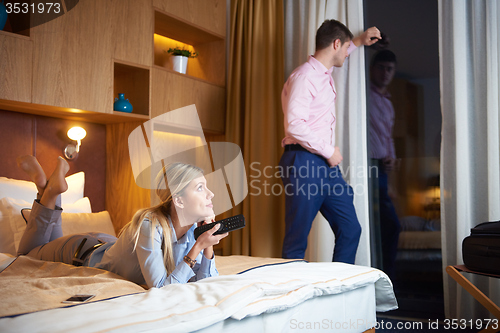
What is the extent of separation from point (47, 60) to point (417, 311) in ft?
8.95

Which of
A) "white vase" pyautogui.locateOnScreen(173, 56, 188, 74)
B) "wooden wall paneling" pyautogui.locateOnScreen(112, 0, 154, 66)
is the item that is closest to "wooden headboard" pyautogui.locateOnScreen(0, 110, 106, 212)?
"wooden wall paneling" pyautogui.locateOnScreen(112, 0, 154, 66)

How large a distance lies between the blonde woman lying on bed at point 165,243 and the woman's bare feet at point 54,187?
316 millimetres

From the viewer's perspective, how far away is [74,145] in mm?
2938

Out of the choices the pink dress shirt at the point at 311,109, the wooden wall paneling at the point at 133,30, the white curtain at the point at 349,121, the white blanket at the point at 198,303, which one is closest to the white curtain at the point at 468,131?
the white curtain at the point at 349,121

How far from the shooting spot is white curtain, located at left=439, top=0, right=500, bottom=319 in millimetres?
2475

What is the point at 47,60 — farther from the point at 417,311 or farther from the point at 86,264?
the point at 417,311

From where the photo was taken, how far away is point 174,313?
1.01m

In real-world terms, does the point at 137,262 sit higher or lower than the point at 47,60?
lower

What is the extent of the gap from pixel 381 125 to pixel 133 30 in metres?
1.82

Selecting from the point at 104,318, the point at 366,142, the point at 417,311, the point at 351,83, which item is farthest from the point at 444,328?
the point at 104,318

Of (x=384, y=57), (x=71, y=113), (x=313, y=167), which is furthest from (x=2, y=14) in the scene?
(x=384, y=57)

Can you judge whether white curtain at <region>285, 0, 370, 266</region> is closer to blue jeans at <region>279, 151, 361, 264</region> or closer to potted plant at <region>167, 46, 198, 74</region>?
blue jeans at <region>279, 151, 361, 264</region>

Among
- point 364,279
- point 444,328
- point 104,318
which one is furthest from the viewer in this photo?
point 444,328

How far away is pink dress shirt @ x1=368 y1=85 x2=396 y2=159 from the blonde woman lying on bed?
174cm
